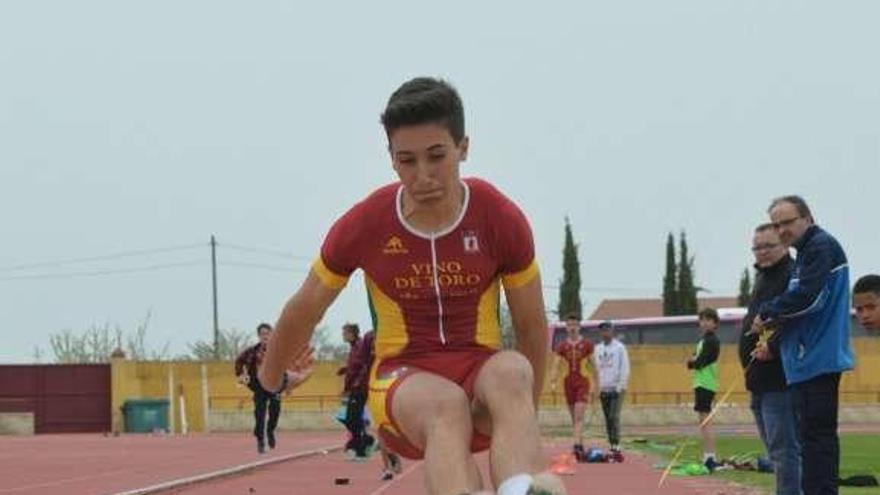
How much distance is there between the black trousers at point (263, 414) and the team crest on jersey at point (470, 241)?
1763 cm

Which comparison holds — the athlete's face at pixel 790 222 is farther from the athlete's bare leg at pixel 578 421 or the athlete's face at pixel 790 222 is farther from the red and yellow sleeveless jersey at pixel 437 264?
the athlete's bare leg at pixel 578 421

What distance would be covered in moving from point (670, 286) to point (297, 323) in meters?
86.4

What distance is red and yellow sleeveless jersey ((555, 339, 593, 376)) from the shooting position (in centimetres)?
2053

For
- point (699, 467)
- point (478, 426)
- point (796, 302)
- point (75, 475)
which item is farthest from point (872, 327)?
point (75, 475)

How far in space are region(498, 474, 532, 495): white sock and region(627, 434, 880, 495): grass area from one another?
26.1 ft

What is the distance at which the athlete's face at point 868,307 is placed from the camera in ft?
24.3

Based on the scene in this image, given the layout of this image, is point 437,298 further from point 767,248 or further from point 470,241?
point 767,248

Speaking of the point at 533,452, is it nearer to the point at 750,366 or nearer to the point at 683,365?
the point at 750,366

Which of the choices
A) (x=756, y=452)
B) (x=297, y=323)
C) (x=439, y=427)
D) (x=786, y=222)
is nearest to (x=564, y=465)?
(x=756, y=452)

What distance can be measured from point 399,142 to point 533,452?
108 cm

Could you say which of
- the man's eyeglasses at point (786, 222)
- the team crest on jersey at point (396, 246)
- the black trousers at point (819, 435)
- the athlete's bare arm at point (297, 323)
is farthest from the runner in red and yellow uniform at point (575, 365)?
the team crest on jersey at point (396, 246)

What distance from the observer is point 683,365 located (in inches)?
1997

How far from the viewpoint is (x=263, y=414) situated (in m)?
23.0

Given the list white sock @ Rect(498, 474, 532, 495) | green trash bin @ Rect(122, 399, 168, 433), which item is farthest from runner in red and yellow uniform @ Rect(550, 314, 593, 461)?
green trash bin @ Rect(122, 399, 168, 433)
